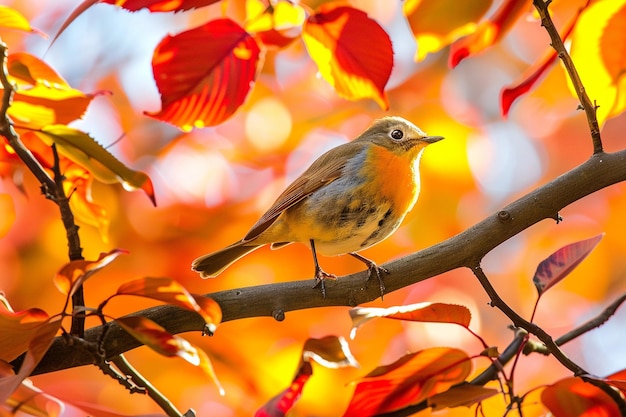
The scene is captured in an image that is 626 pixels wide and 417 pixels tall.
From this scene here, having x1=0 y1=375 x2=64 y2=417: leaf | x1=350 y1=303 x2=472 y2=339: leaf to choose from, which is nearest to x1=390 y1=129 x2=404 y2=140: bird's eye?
x1=350 y1=303 x2=472 y2=339: leaf

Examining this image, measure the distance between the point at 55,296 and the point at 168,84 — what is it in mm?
2110

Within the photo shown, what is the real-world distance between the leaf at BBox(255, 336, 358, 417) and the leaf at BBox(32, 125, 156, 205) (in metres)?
0.47

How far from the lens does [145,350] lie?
12.1ft

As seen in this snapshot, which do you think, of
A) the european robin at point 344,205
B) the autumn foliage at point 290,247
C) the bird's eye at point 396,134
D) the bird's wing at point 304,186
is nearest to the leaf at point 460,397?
the autumn foliage at point 290,247

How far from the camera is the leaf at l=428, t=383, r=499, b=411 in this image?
145 cm

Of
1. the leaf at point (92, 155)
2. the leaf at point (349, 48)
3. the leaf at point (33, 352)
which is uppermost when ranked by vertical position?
the leaf at point (349, 48)

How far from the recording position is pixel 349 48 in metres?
1.78

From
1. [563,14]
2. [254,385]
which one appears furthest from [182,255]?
[563,14]

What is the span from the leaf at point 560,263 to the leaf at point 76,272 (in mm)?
948

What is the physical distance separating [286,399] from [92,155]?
0.63 metres

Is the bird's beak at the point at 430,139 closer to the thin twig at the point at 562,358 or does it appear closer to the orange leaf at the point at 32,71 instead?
the thin twig at the point at 562,358

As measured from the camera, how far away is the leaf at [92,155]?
1.50 m

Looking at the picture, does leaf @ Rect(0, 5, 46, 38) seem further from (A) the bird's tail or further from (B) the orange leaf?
(A) the bird's tail

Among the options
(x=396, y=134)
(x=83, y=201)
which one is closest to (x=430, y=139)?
(x=396, y=134)
